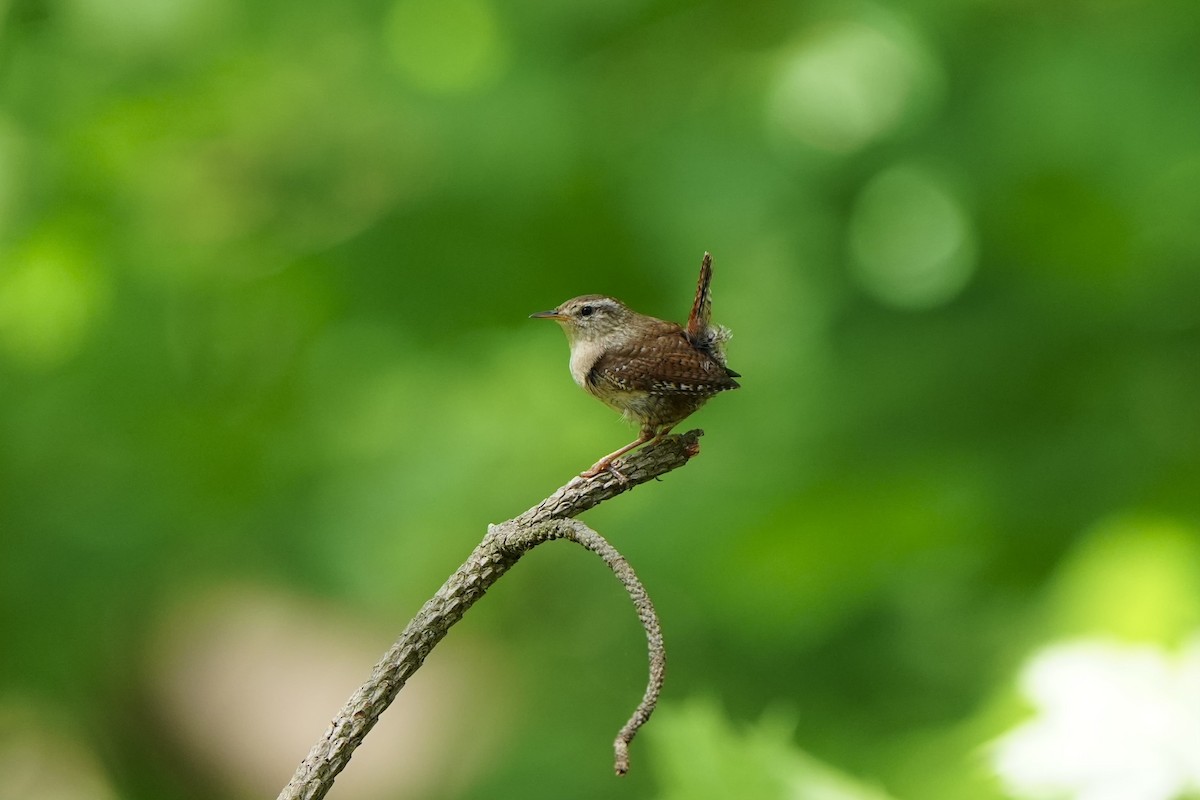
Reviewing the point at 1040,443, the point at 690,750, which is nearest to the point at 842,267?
the point at 1040,443

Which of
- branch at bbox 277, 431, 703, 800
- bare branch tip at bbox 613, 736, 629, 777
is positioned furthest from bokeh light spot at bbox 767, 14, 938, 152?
bare branch tip at bbox 613, 736, 629, 777

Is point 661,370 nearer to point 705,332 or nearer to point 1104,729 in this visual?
point 705,332

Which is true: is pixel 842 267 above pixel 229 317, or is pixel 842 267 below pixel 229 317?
above

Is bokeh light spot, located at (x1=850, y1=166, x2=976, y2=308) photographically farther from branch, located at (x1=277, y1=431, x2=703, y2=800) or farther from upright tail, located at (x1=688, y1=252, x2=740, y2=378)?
branch, located at (x1=277, y1=431, x2=703, y2=800)

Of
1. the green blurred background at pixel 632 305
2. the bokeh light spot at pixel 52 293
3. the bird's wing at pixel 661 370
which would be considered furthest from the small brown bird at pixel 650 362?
the bokeh light spot at pixel 52 293

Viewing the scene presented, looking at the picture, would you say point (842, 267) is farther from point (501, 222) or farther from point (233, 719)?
point (233, 719)

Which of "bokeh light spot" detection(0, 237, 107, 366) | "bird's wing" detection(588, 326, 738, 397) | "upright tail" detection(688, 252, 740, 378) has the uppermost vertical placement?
"bokeh light spot" detection(0, 237, 107, 366)

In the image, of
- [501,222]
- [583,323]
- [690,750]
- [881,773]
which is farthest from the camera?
[501,222]
